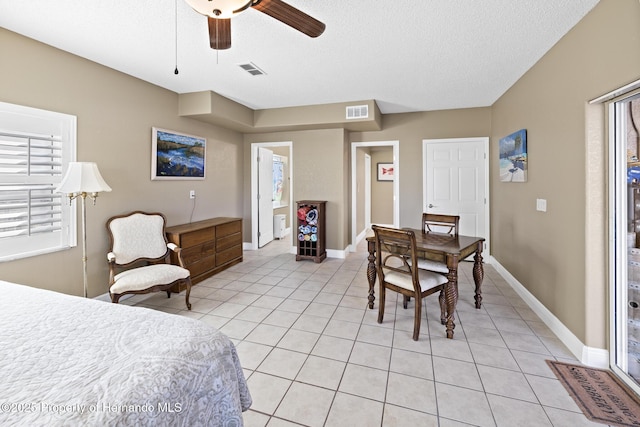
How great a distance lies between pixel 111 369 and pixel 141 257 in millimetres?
2653

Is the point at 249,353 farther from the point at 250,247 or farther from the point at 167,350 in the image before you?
the point at 250,247

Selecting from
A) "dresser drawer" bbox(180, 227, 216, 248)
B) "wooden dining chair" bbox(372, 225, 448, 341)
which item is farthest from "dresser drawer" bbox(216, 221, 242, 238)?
"wooden dining chair" bbox(372, 225, 448, 341)

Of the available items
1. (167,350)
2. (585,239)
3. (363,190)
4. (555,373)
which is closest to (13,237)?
(167,350)

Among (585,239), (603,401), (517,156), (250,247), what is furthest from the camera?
(250,247)

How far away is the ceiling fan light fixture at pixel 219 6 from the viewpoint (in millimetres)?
1491

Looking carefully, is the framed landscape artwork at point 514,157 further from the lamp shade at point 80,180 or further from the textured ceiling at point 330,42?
the lamp shade at point 80,180

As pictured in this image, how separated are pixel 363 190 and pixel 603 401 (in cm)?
580

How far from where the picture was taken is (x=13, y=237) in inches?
96.5

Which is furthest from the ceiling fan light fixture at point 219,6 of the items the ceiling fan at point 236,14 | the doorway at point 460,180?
the doorway at point 460,180

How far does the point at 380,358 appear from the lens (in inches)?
86.4

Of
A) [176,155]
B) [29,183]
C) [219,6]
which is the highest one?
[219,6]

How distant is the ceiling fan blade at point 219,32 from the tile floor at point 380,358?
2.28 m

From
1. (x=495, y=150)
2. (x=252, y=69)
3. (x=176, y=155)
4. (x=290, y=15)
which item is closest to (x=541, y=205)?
(x=495, y=150)

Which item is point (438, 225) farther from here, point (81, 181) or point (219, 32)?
point (81, 181)
